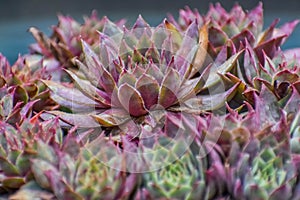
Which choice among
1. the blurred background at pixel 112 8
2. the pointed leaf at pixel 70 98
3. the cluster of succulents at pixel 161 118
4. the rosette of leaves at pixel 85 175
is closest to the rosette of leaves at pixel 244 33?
the cluster of succulents at pixel 161 118

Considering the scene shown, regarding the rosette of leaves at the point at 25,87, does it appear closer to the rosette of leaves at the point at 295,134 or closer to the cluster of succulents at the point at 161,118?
the cluster of succulents at the point at 161,118

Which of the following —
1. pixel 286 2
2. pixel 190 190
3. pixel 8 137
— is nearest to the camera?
pixel 190 190

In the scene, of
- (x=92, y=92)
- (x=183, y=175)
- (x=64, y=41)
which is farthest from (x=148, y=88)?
(x=64, y=41)

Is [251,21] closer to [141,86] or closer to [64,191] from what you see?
[141,86]

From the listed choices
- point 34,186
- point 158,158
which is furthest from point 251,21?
point 34,186

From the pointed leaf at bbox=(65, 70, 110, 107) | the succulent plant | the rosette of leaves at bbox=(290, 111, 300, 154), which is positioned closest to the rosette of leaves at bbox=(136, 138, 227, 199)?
the succulent plant

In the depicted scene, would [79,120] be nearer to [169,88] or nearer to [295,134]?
[169,88]

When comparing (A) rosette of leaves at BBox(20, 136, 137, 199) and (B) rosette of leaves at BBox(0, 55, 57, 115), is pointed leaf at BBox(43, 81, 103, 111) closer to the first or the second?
(B) rosette of leaves at BBox(0, 55, 57, 115)
